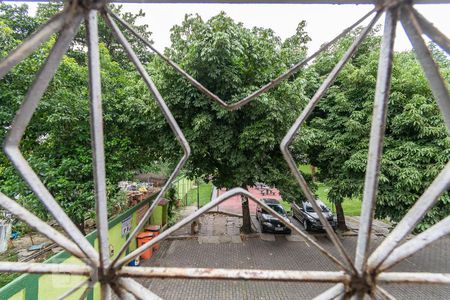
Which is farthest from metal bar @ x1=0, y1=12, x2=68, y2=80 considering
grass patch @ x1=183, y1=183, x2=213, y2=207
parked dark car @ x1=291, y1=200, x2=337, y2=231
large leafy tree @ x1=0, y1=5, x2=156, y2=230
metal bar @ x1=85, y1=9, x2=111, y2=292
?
grass patch @ x1=183, y1=183, x2=213, y2=207

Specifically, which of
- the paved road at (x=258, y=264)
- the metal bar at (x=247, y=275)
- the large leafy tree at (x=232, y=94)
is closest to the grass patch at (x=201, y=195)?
the paved road at (x=258, y=264)

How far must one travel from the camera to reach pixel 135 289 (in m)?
1.60

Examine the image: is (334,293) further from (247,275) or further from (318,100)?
(318,100)

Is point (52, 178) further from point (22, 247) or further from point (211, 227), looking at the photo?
point (211, 227)

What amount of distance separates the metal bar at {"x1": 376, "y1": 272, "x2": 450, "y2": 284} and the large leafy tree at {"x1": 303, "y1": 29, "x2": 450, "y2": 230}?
8429 millimetres

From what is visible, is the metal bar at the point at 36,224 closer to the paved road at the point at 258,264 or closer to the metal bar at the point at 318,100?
the metal bar at the point at 318,100

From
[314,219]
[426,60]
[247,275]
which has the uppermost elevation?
[426,60]

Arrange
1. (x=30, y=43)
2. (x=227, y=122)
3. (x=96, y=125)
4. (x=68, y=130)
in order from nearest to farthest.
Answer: (x=30, y=43) → (x=96, y=125) → (x=68, y=130) → (x=227, y=122)

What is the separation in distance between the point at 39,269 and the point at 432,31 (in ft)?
8.31

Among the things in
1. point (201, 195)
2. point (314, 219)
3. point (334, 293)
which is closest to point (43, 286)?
point (334, 293)

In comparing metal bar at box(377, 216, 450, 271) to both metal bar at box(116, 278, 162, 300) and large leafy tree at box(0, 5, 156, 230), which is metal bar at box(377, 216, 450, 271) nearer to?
metal bar at box(116, 278, 162, 300)

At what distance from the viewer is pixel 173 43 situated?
10484 millimetres

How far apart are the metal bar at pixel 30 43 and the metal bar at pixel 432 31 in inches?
74.2

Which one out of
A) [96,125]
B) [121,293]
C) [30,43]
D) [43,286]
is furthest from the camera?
[43,286]
